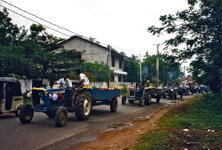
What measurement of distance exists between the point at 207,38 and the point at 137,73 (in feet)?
102

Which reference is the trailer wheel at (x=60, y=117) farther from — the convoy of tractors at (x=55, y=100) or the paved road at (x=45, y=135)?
the paved road at (x=45, y=135)

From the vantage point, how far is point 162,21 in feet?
48.3

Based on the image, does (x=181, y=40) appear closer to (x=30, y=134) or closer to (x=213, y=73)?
(x=213, y=73)

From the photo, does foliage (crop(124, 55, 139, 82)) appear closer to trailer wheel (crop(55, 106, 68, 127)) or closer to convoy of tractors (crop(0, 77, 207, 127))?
convoy of tractors (crop(0, 77, 207, 127))

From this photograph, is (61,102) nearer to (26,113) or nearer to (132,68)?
(26,113)

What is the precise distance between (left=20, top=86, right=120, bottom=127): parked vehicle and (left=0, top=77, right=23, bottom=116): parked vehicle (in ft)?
6.60

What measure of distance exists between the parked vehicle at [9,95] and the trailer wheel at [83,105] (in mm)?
3265

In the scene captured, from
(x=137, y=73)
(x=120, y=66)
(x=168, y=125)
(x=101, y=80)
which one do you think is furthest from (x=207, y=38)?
(x=137, y=73)

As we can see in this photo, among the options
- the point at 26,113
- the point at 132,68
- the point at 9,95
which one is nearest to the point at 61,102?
the point at 26,113

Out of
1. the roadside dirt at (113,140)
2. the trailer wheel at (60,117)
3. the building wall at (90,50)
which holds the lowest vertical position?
the roadside dirt at (113,140)

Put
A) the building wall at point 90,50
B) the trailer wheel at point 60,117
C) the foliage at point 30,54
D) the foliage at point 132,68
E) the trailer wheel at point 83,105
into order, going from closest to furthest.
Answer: the trailer wheel at point 60,117 < the trailer wheel at point 83,105 < the foliage at point 30,54 < the building wall at point 90,50 < the foliage at point 132,68

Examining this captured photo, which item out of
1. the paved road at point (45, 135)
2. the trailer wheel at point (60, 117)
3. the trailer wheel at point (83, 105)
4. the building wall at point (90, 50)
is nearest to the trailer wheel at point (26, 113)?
the paved road at point (45, 135)

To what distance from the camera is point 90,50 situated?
3528 centimetres

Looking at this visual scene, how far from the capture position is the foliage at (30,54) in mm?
15719
